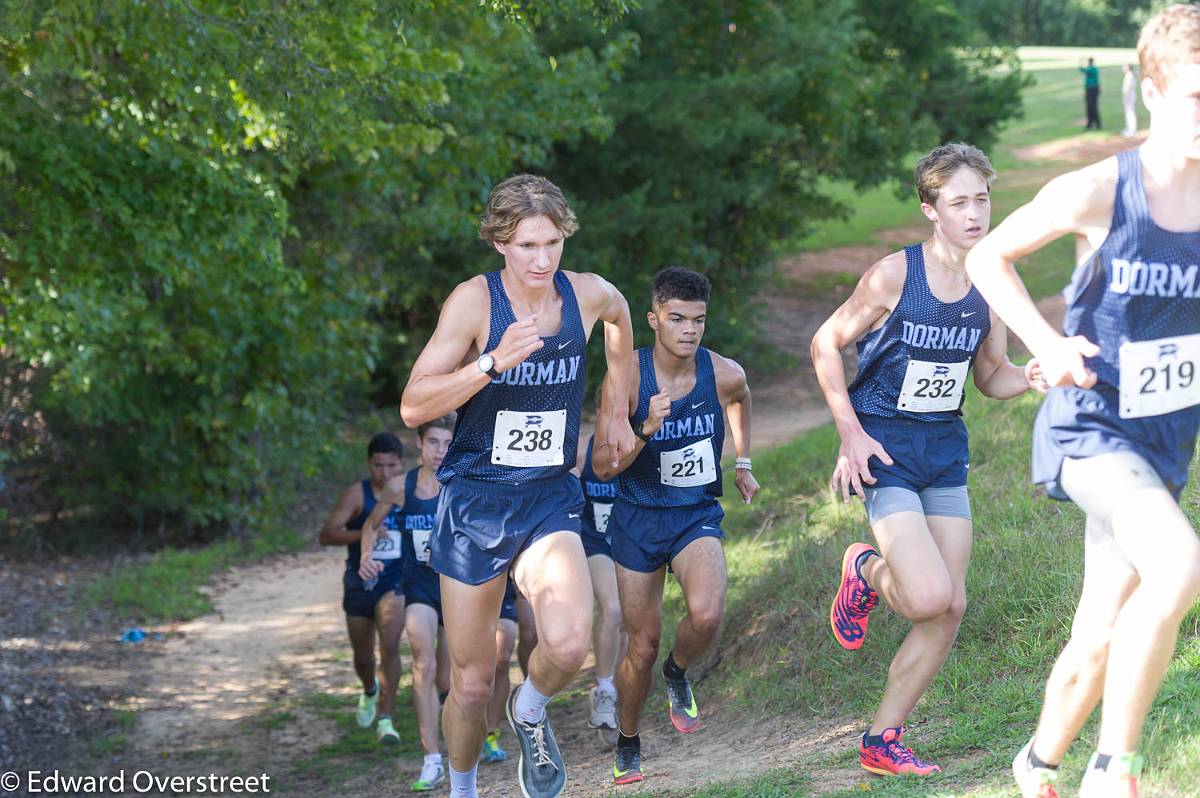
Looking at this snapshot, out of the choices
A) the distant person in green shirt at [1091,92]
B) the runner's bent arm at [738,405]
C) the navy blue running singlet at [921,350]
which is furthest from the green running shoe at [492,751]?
the distant person in green shirt at [1091,92]

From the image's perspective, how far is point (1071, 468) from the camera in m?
3.66

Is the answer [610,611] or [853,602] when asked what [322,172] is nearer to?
[610,611]

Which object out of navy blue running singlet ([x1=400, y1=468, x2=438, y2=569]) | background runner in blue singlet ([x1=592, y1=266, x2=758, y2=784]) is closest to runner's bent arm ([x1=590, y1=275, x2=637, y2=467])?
background runner in blue singlet ([x1=592, y1=266, x2=758, y2=784])

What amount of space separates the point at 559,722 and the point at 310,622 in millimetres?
3971

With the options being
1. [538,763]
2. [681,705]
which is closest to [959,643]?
[681,705]

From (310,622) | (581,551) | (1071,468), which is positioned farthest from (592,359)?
(1071,468)

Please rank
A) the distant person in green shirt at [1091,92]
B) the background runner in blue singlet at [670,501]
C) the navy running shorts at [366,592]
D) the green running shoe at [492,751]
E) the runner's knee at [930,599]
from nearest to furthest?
the runner's knee at [930,599], the background runner in blue singlet at [670,501], the green running shoe at [492,751], the navy running shorts at [366,592], the distant person in green shirt at [1091,92]

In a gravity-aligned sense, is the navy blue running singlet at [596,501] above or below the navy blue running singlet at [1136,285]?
below

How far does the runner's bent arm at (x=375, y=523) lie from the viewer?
24.4 feet

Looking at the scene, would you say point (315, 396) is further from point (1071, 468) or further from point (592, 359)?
point (1071, 468)

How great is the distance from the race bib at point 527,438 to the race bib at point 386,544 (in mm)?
3010

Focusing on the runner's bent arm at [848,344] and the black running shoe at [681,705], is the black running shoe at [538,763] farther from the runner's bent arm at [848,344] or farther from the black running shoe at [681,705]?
the runner's bent arm at [848,344]

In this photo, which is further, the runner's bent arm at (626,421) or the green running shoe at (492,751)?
the green running shoe at (492,751)

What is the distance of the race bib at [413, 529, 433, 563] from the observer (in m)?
7.16
